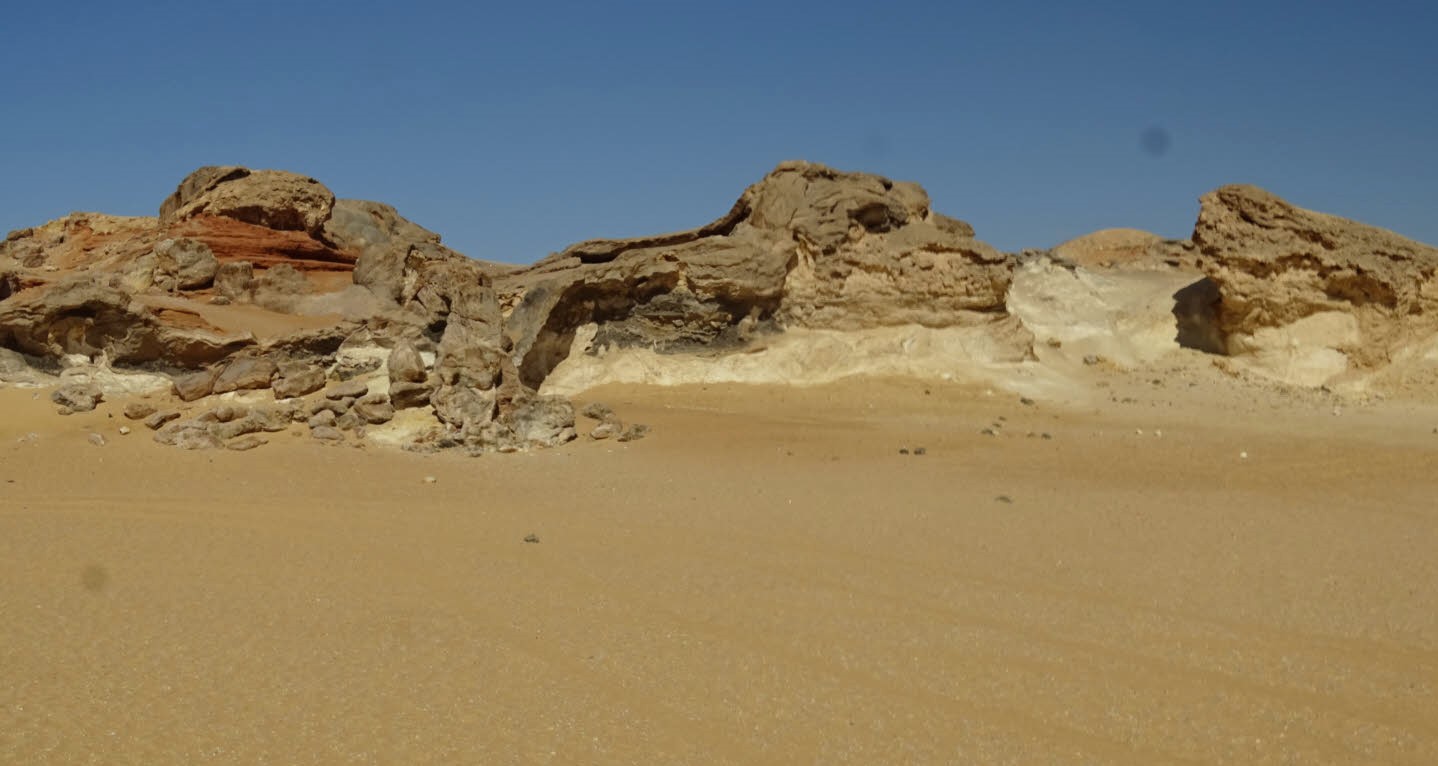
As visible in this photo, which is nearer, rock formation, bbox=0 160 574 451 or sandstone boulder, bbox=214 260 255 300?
rock formation, bbox=0 160 574 451

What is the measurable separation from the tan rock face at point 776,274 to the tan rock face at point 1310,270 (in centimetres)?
331

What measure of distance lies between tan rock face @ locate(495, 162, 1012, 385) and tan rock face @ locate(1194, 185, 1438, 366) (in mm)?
3311

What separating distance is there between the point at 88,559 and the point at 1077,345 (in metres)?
12.6

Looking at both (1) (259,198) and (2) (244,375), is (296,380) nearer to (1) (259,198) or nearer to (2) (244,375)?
(2) (244,375)

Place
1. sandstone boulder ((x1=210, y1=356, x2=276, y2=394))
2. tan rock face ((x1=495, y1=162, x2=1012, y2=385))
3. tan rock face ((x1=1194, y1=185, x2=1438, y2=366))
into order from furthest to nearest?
tan rock face ((x1=1194, y1=185, x2=1438, y2=366))
tan rock face ((x1=495, y1=162, x2=1012, y2=385))
sandstone boulder ((x1=210, y1=356, x2=276, y2=394))

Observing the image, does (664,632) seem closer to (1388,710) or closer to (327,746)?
(327,746)

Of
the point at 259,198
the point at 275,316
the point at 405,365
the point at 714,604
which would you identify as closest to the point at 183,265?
the point at 275,316

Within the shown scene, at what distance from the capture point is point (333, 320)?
42.9ft

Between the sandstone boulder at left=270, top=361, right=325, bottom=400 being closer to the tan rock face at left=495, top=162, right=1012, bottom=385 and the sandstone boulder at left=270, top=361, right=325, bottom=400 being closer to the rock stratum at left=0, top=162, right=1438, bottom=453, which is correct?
the rock stratum at left=0, top=162, right=1438, bottom=453

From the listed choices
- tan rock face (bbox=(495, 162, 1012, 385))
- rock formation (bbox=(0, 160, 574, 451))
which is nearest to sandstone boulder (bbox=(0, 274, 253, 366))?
rock formation (bbox=(0, 160, 574, 451))

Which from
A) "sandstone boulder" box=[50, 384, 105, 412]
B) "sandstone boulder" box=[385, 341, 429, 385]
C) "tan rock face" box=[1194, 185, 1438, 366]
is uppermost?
"tan rock face" box=[1194, 185, 1438, 366]

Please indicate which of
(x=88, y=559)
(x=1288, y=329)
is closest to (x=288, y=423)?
(x=88, y=559)

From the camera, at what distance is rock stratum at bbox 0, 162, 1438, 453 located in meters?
11.4

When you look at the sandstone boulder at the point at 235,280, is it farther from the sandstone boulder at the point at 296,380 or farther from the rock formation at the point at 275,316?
the sandstone boulder at the point at 296,380
